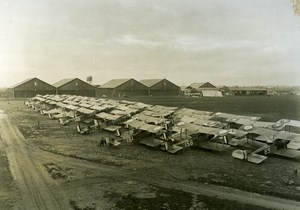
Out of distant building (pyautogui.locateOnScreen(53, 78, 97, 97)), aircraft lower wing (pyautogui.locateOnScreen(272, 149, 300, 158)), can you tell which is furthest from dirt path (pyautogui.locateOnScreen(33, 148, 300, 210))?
distant building (pyautogui.locateOnScreen(53, 78, 97, 97))

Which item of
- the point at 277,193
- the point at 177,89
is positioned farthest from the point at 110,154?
the point at 177,89

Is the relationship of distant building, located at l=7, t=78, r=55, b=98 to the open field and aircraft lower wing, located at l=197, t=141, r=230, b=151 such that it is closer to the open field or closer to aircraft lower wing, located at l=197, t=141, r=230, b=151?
the open field

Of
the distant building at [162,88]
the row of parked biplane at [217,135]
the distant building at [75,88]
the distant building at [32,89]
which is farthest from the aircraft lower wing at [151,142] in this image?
the distant building at [162,88]

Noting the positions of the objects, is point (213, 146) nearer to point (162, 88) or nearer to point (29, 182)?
point (29, 182)

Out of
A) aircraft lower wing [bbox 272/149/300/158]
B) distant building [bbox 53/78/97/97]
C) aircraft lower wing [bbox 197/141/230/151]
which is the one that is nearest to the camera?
aircraft lower wing [bbox 272/149/300/158]

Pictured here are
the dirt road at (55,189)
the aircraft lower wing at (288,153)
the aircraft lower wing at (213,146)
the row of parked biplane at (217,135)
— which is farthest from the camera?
the aircraft lower wing at (213,146)

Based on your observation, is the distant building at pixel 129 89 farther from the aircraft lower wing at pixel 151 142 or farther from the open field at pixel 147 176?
the open field at pixel 147 176

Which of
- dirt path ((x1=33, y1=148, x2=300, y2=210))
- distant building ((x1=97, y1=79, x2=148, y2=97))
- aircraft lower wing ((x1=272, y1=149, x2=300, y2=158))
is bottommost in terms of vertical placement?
dirt path ((x1=33, y1=148, x2=300, y2=210))

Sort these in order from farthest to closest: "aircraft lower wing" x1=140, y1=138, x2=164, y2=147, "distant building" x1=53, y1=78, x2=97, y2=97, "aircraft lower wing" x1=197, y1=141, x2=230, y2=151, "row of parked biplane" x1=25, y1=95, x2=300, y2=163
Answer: "distant building" x1=53, y1=78, x2=97, y2=97 < "aircraft lower wing" x1=140, y1=138, x2=164, y2=147 < "aircraft lower wing" x1=197, y1=141, x2=230, y2=151 < "row of parked biplane" x1=25, y1=95, x2=300, y2=163

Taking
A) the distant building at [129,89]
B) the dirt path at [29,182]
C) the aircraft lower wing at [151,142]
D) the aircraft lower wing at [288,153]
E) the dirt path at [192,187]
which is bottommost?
the dirt path at [192,187]
